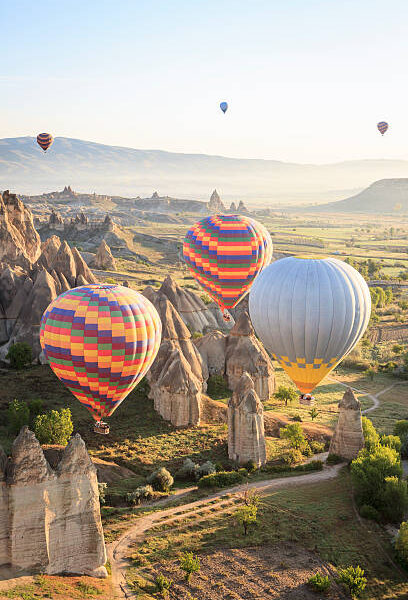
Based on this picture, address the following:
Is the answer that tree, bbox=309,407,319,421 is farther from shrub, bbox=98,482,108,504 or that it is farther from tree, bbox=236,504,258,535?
shrub, bbox=98,482,108,504

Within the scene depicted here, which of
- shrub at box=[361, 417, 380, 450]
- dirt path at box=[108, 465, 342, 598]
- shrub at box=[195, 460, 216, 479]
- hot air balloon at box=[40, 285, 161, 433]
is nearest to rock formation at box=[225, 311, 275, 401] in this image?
shrub at box=[361, 417, 380, 450]

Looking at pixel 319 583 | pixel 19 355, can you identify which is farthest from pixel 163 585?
pixel 19 355

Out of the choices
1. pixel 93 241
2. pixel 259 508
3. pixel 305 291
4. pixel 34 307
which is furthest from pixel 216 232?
pixel 93 241

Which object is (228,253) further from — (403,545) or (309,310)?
(403,545)

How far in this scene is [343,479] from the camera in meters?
41.6

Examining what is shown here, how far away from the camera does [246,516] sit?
35.3 metres

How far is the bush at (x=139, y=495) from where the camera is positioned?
37.3 metres

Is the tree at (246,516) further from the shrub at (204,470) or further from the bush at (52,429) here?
the bush at (52,429)

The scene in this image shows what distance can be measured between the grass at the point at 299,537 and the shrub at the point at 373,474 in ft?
4.06

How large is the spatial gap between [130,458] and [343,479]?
13961 millimetres

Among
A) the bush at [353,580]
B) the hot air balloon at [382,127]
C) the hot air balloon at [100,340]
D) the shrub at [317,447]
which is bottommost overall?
the bush at [353,580]

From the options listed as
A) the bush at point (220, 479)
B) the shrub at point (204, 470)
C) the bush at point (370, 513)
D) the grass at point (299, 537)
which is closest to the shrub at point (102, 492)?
the grass at point (299, 537)

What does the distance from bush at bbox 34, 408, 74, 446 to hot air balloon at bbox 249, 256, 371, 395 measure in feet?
47.7

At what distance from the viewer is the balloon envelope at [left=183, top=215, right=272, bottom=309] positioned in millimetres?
62219
